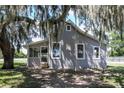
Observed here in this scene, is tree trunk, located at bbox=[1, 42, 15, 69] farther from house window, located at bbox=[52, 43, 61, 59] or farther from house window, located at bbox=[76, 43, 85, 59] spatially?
house window, located at bbox=[76, 43, 85, 59]

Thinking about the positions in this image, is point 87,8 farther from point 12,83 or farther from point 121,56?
point 121,56

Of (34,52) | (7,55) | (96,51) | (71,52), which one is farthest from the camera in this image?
(34,52)

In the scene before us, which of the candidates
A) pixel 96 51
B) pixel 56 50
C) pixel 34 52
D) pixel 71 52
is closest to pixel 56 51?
pixel 56 50

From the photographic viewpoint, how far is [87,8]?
6.16 metres

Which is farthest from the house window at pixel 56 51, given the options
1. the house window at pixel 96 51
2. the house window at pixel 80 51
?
the house window at pixel 96 51

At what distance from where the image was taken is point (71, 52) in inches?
434

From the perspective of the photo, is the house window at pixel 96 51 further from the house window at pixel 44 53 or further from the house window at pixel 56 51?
the house window at pixel 44 53

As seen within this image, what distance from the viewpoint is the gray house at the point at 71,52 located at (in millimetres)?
10914

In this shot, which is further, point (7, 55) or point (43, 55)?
point (43, 55)

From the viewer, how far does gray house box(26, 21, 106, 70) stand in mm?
10914

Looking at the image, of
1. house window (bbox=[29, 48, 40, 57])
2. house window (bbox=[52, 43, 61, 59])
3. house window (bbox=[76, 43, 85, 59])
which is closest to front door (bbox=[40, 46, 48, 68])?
house window (bbox=[29, 48, 40, 57])

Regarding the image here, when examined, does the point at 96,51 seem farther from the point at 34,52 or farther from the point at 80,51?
the point at 34,52
